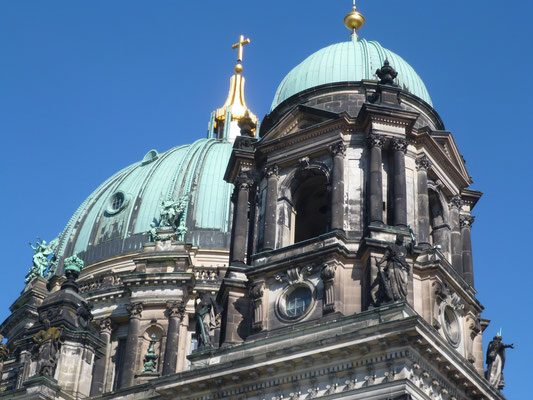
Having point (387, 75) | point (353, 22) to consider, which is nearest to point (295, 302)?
point (387, 75)

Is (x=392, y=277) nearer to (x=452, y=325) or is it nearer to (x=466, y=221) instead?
(x=452, y=325)

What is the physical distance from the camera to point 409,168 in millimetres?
32844

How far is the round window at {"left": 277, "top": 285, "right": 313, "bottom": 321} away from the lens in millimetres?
30458

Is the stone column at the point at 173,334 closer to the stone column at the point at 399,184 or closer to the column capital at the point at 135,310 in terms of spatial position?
the column capital at the point at 135,310

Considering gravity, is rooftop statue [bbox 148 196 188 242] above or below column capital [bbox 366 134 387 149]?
above

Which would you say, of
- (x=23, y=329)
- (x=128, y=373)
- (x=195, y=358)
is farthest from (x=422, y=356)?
(x=23, y=329)

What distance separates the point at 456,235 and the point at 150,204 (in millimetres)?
20216

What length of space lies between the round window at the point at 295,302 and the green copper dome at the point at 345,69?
7.50 meters

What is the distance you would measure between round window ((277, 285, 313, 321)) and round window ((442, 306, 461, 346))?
3.96 metres

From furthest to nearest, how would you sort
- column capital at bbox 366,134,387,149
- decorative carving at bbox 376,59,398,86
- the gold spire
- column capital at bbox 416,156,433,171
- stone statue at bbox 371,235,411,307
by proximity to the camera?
the gold spire → decorative carving at bbox 376,59,398,86 → column capital at bbox 416,156,433,171 → column capital at bbox 366,134,387,149 → stone statue at bbox 371,235,411,307

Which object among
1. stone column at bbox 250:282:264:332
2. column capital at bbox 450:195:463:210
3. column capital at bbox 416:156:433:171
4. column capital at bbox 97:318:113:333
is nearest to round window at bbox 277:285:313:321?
stone column at bbox 250:282:264:332

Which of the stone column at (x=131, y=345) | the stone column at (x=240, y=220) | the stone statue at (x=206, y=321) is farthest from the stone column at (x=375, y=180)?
the stone column at (x=131, y=345)

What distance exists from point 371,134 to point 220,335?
7366mm

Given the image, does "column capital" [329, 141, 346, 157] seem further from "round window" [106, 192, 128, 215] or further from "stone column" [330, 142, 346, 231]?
"round window" [106, 192, 128, 215]
